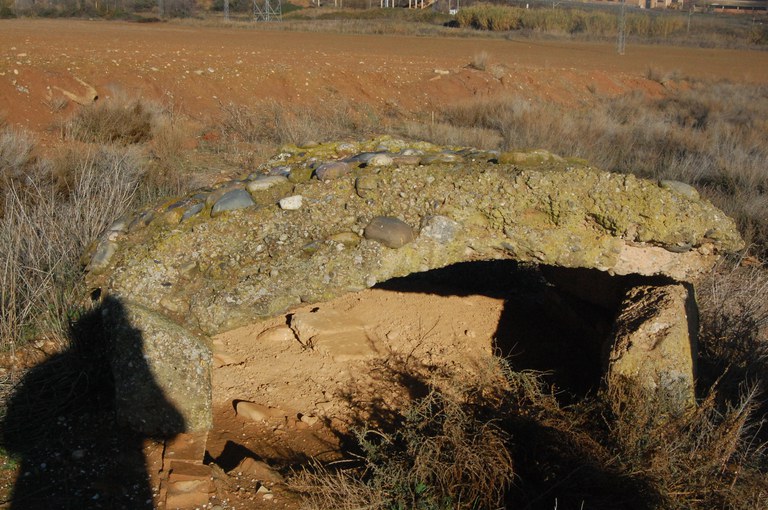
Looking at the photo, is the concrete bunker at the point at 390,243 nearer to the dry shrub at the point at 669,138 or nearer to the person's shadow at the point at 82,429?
the person's shadow at the point at 82,429

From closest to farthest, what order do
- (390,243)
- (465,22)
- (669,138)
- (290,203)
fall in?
1. (390,243)
2. (290,203)
3. (669,138)
4. (465,22)

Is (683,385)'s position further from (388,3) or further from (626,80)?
(388,3)

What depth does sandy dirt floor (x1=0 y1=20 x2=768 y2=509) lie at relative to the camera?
3.48m

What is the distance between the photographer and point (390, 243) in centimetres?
341

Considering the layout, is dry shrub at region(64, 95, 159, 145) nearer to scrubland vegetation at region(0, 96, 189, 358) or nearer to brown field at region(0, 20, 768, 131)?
scrubland vegetation at region(0, 96, 189, 358)

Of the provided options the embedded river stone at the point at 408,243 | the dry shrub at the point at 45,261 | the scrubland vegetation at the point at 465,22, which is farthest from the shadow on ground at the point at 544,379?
the scrubland vegetation at the point at 465,22

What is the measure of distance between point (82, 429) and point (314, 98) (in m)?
12.2

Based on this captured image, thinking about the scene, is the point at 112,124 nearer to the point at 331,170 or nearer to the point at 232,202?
the point at 232,202

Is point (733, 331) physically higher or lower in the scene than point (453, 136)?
lower

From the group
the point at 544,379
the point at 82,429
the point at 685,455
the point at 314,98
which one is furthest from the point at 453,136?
the point at 82,429

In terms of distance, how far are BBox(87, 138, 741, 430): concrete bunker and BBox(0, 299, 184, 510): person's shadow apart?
97mm

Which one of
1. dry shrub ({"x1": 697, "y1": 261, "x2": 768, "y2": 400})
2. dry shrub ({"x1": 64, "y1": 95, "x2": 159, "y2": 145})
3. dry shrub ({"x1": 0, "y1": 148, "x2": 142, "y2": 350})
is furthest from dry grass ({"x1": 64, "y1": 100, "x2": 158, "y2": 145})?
dry shrub ({"x1": 697, "y1": 261, "x2": 768, "y2": 400})

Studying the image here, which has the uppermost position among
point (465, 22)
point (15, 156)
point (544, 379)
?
point (465, 22)

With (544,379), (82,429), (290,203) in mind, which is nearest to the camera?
(82,429)
